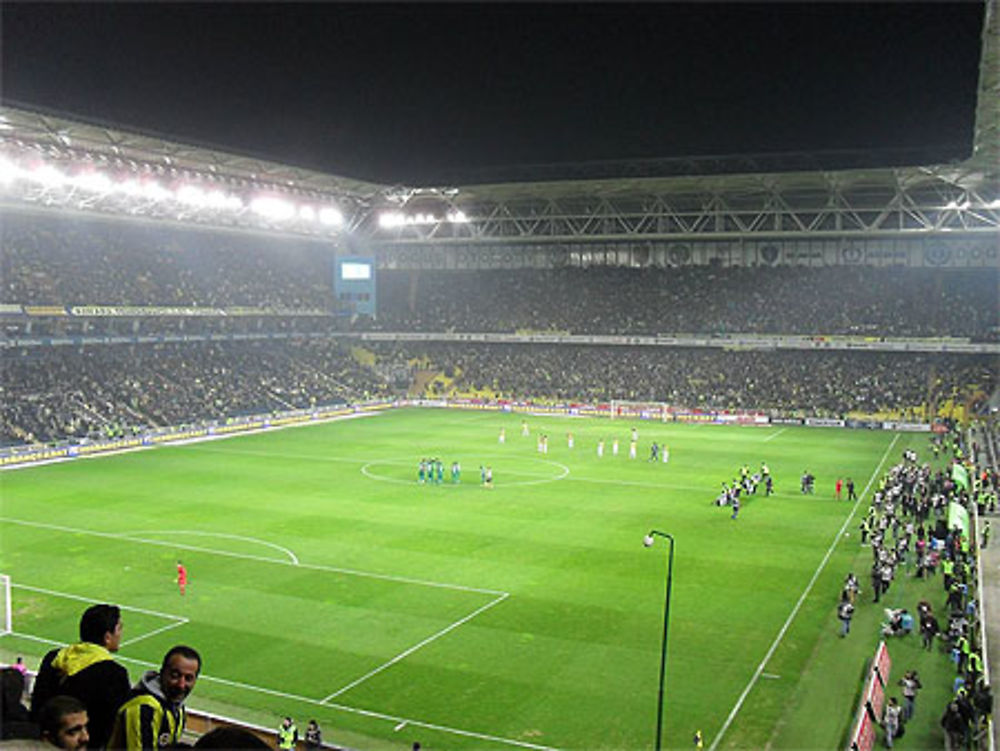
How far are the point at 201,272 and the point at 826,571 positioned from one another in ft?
196

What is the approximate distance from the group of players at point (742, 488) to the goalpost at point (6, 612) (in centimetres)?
2478

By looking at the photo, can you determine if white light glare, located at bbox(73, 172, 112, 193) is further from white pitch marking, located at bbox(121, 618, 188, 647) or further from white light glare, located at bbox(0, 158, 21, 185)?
white pitch marking, located at bbox(121, 618, 188, 647)

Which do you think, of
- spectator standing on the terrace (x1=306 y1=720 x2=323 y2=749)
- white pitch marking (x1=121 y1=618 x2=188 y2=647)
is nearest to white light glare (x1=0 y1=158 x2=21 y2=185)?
white pitch marking (x1=121 y1=618 x2=188 y2=647)

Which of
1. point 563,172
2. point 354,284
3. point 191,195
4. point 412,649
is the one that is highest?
point 563,172

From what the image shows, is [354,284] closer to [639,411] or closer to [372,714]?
[639,411]

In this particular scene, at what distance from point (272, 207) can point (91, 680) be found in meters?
66.8

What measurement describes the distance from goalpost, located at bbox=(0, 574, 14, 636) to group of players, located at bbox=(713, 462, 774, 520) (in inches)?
976

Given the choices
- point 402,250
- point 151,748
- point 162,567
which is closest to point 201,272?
point 402,250

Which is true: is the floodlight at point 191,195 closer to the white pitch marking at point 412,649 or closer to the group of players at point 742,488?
the group of players at point 742,488

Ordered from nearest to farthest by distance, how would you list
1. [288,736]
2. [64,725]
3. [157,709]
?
1. [64,725]
2. [157,709]
3. [288,736]

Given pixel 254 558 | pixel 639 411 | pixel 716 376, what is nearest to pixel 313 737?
pixel 254 558

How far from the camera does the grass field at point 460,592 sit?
19.3 m

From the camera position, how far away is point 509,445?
57094mm

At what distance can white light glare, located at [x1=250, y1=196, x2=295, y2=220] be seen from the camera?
68.8 metres
